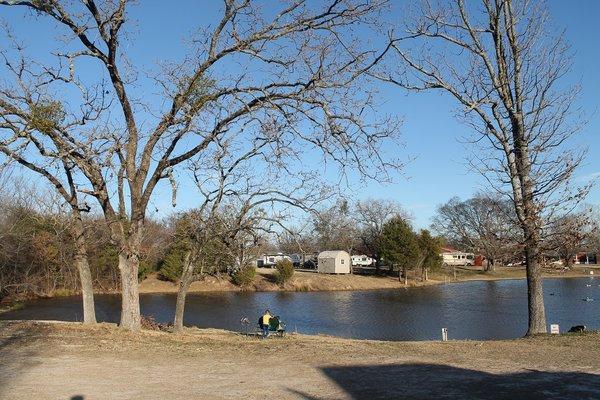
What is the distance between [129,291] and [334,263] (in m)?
67.6

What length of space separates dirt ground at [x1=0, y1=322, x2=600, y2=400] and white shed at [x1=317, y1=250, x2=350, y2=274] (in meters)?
67.5

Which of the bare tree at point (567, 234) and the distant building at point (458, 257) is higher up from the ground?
the distant building at point (458, 257)

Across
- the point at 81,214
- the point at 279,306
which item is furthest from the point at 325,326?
the point at 81,214

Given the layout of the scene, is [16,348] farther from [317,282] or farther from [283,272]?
[317,282]

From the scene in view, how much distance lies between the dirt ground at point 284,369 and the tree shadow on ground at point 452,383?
1 cm

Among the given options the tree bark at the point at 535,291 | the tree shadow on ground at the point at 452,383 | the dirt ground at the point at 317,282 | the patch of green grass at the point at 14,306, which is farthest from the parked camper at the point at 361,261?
the tree shadow on ground at the point at 452,383

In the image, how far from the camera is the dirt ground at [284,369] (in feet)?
24.9

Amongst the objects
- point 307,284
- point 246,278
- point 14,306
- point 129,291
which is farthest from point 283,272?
point 129,291

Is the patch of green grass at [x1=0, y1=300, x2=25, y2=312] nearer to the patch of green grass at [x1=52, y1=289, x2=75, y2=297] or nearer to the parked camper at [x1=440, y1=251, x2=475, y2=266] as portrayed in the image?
the patch of green grass at [x1=52, y1=289, x2=75, y2=297]

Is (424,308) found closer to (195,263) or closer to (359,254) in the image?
(195,263)

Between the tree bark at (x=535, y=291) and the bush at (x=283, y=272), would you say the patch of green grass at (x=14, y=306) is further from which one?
the tree bark at (x=535, y=291)

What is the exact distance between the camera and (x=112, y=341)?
12.3 metres

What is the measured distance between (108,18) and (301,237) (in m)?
9.17

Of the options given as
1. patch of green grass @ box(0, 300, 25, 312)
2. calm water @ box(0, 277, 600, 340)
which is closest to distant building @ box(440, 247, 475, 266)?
calm water @ box(0, 277, 600, 340)
